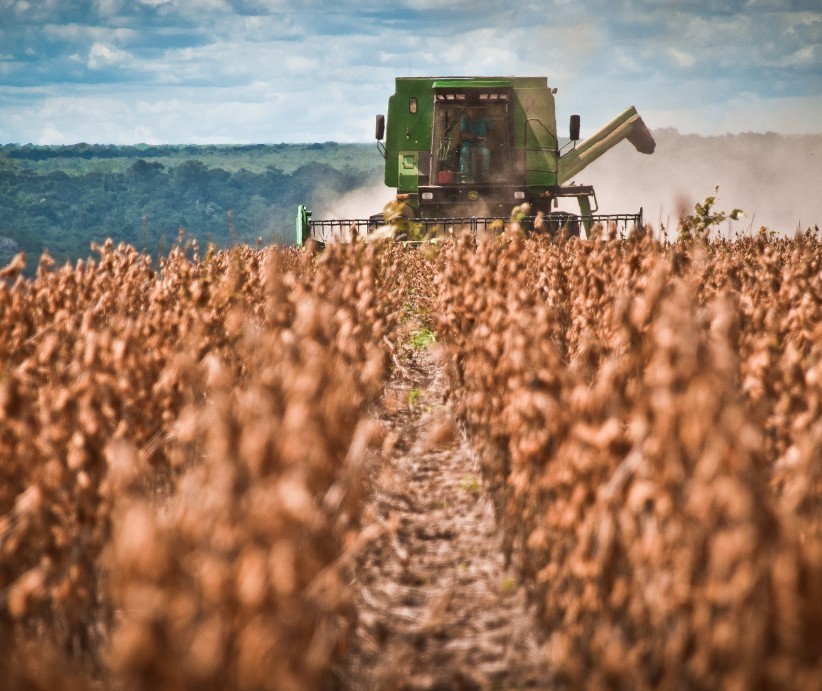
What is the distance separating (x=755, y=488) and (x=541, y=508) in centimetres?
135

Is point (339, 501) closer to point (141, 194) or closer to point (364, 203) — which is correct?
point (364, 203)

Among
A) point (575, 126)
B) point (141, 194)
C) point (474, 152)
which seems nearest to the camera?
point (575, 126)

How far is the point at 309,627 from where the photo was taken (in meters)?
1.69

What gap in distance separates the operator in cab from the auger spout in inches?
79.9

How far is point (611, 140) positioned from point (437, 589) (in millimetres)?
13955

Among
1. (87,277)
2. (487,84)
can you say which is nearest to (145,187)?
(487,84)

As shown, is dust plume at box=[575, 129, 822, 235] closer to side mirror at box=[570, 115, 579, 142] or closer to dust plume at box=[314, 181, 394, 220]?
dust plume at box=[314, 181, 394, 220]

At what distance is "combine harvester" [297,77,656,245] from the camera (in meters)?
13.2

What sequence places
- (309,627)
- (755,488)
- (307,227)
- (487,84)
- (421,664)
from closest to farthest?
(755,488) → (309,627) → (421,664) → (307,227) → (487,84)

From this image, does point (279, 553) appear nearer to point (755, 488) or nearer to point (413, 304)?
point (755, 488)

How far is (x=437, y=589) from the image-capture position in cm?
331

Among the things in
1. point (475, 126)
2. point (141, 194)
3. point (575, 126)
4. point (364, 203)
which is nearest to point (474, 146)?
point (475, 126)

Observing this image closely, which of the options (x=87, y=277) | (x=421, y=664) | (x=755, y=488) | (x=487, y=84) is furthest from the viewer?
(x=487, y=84)

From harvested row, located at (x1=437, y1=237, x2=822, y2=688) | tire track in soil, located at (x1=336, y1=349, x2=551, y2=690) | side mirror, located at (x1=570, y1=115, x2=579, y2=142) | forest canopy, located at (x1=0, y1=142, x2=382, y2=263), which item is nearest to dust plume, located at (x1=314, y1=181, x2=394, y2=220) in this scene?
forest canopy, located at (x1=0, y1=142, x2=382, y2=263)
